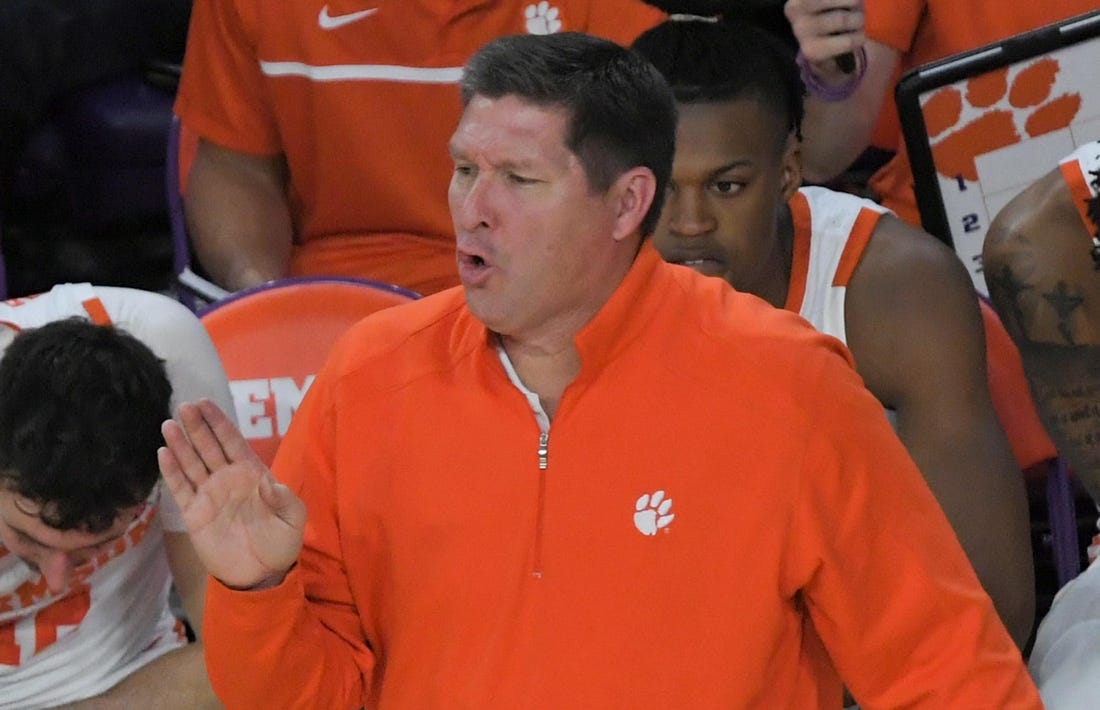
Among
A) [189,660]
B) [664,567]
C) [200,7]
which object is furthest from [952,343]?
[200,7]

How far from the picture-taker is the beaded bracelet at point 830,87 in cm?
289

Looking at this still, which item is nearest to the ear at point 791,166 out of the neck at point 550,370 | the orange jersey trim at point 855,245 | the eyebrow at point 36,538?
the orange jersey trim at point 855,245

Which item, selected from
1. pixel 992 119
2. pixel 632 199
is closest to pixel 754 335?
pixel 632 199

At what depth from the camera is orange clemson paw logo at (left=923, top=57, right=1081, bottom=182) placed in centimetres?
280

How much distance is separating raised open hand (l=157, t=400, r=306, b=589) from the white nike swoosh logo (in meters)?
1.55

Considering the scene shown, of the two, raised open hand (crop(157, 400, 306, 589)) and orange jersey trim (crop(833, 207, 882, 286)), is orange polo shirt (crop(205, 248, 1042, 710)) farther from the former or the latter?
orange jersey trim (crop(833, 207, 882, 286))

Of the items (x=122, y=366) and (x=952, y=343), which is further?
(x=952, y=343)

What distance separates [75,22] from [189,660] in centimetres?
141

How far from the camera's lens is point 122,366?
7.29 ft

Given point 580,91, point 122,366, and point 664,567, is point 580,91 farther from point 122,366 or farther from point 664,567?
point 122,366


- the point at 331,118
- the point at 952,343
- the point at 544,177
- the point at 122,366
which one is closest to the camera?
the point at 544,177

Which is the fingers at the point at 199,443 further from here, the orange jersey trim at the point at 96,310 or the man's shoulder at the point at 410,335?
the orange jersey trim at the point at 96,310

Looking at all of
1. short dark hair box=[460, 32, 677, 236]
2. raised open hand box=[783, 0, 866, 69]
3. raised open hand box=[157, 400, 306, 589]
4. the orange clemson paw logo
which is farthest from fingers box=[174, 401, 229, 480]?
the orange clemson paw logo

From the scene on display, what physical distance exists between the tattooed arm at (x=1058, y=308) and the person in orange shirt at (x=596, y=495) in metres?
0.58
